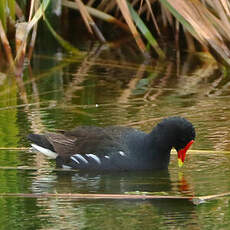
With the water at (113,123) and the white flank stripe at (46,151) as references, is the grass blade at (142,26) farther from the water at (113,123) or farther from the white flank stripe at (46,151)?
the white flank stripe at (46,151)

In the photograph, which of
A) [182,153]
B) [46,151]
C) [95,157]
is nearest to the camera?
[182,153]

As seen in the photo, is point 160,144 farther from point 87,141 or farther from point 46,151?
point 46,151

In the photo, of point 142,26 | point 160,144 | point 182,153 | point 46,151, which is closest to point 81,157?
point 46,151

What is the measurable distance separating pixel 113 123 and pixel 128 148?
37.9 inches

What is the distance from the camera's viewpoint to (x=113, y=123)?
671cm

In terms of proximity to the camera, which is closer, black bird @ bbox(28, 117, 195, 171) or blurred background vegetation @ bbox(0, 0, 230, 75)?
black bird @ bbox(28, 117, 195, 171)

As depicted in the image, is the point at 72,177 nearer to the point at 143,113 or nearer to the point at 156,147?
the point at 156,147

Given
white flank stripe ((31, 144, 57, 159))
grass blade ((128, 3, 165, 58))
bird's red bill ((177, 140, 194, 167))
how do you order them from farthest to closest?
grass blade ((128, 3, 165, 58)), white flank stripe ((31, 144, 57, 159)), bird's red bill ((177, 140, 194, 167))

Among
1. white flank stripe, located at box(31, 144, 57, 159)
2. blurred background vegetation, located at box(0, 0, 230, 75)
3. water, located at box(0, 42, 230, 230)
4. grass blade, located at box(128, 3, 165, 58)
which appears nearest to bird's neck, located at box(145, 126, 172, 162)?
water, located at box(0, 42, 230, 230)

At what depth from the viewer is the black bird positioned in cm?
572

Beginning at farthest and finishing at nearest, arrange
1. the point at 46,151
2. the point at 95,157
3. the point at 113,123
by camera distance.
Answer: the point at 113,123, the point at 46,151, the point at 95,157

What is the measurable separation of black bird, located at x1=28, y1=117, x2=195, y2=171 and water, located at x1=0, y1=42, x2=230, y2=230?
76 mm

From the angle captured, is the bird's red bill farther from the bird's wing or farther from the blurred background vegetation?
the blurred background vegetation

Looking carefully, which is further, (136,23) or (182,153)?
(136,23)
